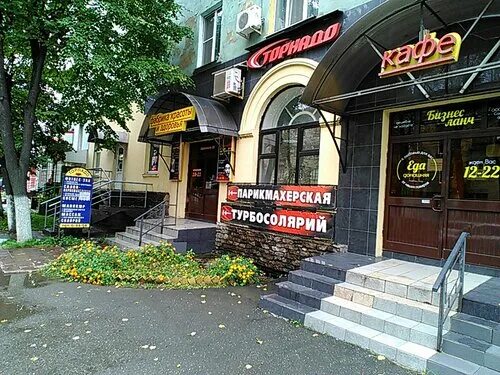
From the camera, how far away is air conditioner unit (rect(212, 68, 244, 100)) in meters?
8.68

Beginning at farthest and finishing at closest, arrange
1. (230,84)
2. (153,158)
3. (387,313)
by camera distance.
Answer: (153,158) < (230,84) < (387,313)

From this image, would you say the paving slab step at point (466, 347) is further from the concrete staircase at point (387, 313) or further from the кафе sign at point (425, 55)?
the кафе sign at point (425, 55)

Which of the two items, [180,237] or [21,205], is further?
[21,205]

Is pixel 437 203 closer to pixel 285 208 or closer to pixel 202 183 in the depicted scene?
pixel 285 208

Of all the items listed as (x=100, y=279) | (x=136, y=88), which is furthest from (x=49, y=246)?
(x=136, y=88)

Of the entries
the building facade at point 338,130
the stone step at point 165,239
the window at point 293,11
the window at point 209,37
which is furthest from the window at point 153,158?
the window at point 293,11

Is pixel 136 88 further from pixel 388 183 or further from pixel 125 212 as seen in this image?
pixel 388 183

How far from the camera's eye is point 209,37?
1073 cm

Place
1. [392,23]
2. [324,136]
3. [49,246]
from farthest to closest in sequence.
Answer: [49,246], [324,136], [392,23]

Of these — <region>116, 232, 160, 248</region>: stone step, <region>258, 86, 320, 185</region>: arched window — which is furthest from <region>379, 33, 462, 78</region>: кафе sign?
<region>116, 232, 160, 248</region>: stone step

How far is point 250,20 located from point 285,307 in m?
6.55

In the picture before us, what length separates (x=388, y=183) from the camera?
20.0 ft

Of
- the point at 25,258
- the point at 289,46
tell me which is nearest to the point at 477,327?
the point at 289,46

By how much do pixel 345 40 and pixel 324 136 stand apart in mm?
2045
